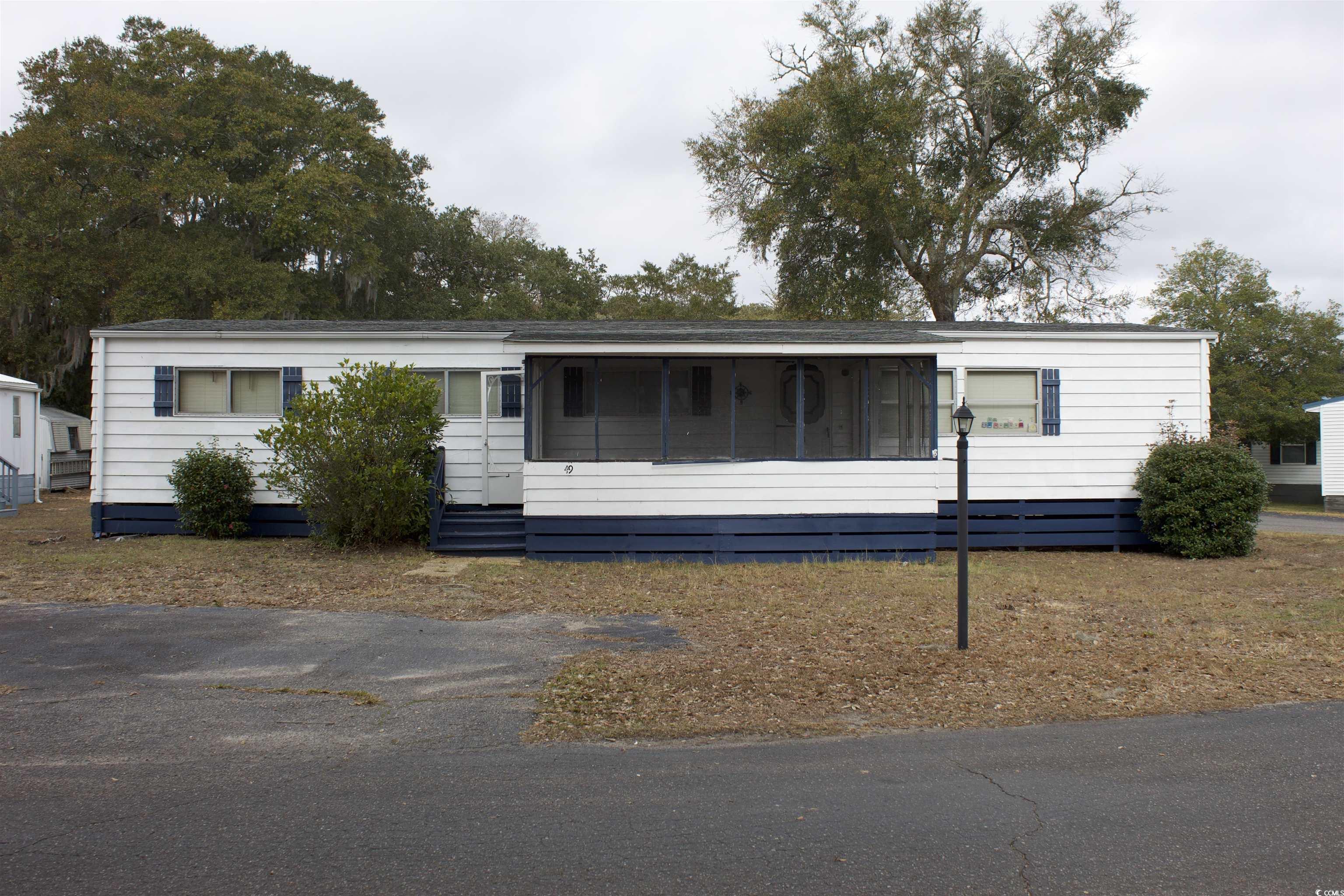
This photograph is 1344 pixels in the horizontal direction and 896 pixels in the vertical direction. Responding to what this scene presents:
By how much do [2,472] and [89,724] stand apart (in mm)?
16691

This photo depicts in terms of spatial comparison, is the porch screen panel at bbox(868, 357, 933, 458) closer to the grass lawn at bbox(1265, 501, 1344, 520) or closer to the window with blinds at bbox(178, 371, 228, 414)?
the window with blinds at bbox(178, 371, 228, 414)

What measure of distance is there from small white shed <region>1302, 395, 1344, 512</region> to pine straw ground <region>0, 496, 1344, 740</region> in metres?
13.8

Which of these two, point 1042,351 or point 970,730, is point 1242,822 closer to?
point 970,730

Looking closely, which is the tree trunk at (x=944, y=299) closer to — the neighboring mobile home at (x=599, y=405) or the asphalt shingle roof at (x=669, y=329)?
the asphalt shingle roof at (x=669, y=329)

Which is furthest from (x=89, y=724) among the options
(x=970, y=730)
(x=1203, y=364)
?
(x=1203, y=364)

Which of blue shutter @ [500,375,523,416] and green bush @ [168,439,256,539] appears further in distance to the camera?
blue shutter @ [500,375,523,416]

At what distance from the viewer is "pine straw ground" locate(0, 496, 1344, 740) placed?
543cm

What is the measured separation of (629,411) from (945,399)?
4.62 meters

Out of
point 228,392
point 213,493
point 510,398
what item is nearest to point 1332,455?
point 510,398

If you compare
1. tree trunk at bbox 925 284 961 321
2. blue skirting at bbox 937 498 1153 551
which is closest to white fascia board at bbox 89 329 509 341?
blue skirting at bbox 937 498 1153 551

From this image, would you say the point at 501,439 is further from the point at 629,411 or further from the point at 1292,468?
the point at 1292,468

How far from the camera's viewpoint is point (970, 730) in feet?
16.5

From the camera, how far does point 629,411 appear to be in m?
13.7

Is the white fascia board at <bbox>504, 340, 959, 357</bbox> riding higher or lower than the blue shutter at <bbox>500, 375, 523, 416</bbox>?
higher
